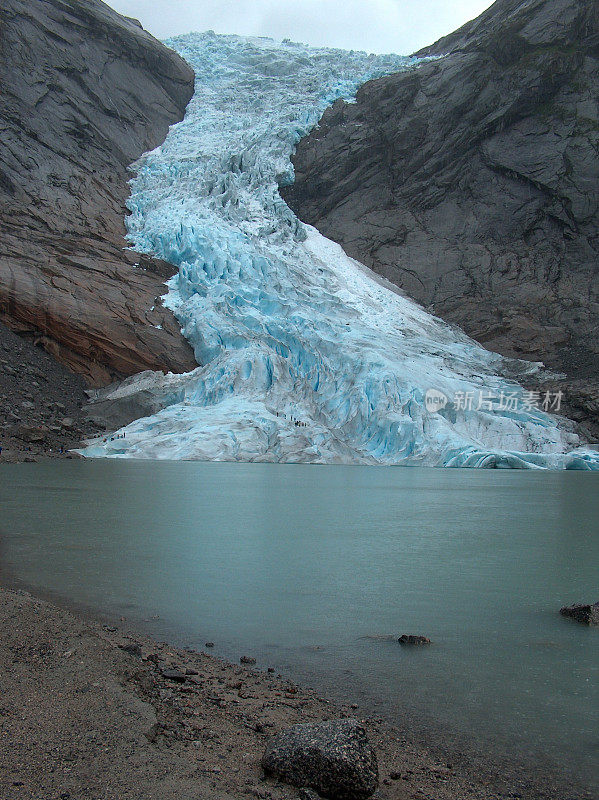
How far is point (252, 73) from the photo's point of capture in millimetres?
33188

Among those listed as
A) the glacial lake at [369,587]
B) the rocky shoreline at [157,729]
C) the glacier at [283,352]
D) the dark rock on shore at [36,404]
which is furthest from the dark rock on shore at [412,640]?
the dark rock on shore at [36,404]

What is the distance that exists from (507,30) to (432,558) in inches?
1128

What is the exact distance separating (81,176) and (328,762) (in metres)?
27.1

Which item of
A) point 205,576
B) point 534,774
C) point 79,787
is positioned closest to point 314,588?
point 205,576

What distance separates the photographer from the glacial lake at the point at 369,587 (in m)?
2.61

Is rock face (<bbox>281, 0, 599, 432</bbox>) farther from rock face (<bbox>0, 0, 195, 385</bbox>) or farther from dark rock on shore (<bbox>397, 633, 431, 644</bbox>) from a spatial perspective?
dark rock on shore (<bbox>397, 633, 431, 644</bbox>)

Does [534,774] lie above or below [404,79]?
below

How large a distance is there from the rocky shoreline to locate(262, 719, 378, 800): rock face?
0.05m

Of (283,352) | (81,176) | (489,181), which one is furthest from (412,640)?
(489,181)

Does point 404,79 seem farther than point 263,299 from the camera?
Yes

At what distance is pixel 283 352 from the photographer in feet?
63.1

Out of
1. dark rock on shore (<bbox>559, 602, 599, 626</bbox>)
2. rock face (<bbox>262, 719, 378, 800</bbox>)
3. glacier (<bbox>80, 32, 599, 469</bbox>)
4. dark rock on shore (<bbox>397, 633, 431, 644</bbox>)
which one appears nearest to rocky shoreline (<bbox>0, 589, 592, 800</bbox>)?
rock face (<bbox>262, 719, 378, 800</bbox>)

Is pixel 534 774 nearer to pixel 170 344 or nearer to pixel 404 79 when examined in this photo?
pixel 170 344

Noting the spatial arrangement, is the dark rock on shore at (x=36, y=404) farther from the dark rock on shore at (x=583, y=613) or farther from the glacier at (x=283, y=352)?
the dark rock on shore at (x=583, y=613)
